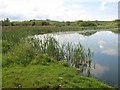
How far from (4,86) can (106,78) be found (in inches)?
227

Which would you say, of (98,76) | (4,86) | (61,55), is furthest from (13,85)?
(61,55)

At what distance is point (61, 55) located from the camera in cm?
1602

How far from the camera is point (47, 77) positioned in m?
10.3

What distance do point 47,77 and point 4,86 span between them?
199cm

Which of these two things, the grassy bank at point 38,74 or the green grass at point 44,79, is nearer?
the green grass at point 44,79

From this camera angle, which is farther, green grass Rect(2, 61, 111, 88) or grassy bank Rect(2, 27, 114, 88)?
grassy bank Rect(2, 27, 114, 88)

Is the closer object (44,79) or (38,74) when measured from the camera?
(44,79)

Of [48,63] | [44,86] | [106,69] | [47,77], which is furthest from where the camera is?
[106,69]

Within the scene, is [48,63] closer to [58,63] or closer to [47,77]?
[58,63]

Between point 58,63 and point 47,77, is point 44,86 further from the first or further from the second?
point 58,63

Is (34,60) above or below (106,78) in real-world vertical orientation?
above

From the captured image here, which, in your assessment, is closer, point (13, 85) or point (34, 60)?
point (13, 85)

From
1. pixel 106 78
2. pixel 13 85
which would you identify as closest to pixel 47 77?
pixel 13 85

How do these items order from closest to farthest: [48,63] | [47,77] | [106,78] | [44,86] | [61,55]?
1. [44,86]
2. [47,77]
3. [106,78]
4. [48,63]
5. [61,55]
